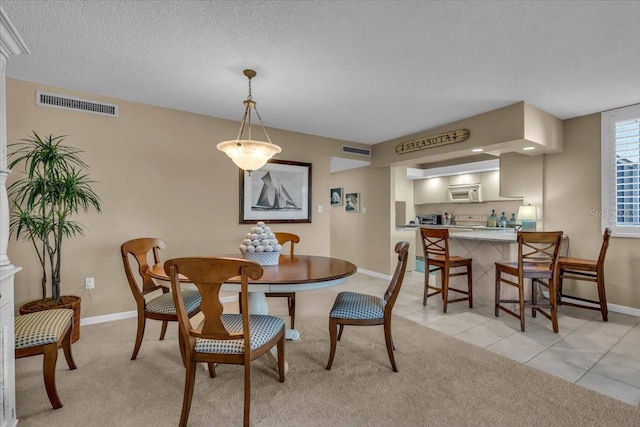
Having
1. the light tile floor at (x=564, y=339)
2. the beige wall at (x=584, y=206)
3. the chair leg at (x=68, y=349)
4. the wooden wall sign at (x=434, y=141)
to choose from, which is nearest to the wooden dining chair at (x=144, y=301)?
the chair leg at (x=68, y=349)

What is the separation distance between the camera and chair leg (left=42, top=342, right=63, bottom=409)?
5.64 ft

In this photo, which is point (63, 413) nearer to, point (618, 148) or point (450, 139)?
point (450, 139)

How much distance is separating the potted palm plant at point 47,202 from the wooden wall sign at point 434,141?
3.95 m

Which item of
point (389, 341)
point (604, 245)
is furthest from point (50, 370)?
point (604, 245)

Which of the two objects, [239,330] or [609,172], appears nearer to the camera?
[239,330]

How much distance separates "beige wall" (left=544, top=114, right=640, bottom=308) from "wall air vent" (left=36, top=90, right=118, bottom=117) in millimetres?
5330

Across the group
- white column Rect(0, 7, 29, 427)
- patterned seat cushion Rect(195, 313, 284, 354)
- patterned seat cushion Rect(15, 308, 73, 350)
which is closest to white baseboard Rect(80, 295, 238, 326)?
patterned seat cushion Rect(15, 308, 73, 350)

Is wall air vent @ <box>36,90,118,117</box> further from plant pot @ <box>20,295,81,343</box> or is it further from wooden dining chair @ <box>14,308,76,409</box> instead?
wooden dining chair @ <box>14,308,76,409</box>

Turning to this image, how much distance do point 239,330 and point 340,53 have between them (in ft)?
6.69

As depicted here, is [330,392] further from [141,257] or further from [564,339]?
[564,339]

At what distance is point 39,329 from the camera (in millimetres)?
1755

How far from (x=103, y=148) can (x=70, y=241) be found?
0.99 meters

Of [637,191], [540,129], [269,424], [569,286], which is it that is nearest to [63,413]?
[269,424]

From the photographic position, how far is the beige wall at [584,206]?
3.51 metres
